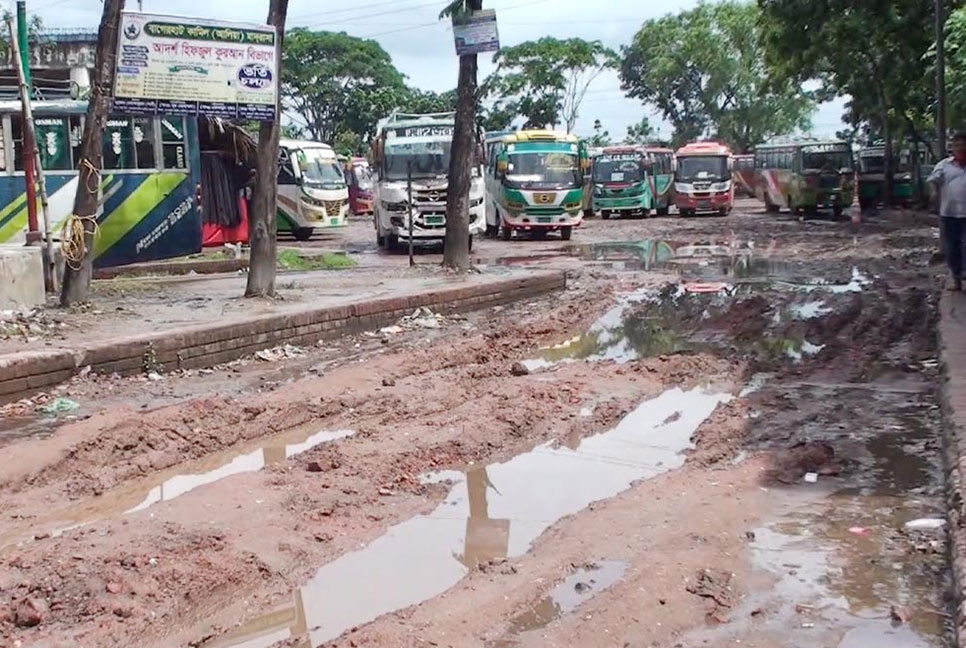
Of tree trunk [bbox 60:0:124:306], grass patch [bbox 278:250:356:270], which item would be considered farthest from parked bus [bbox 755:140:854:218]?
tree trunk [bbox 60:0:124:306]

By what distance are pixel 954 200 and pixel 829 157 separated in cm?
2362

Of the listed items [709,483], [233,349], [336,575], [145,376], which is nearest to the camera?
[336,575]

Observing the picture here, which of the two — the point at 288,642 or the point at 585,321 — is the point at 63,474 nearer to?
the point at 288,642

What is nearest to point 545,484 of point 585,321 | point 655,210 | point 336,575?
point 336,575

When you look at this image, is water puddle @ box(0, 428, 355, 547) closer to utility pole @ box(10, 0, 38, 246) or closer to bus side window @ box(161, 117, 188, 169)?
utility pole @ box(10, 0, 38, 246)

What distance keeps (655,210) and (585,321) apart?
29.2 metres

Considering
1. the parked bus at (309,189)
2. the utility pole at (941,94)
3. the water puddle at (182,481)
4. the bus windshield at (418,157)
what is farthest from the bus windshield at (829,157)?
the water puddle at (182,481)

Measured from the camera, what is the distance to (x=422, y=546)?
5594 mm

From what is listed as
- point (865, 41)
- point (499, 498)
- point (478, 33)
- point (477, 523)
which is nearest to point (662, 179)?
point (865, 41)

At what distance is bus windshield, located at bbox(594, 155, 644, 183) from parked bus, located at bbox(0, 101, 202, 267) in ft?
73.6

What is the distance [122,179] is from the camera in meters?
16.8

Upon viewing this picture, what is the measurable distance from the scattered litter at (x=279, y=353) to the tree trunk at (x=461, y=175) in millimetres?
6063

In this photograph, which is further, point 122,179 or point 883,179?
point 883,179

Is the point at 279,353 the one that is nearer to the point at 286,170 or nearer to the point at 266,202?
the point at 266,202
